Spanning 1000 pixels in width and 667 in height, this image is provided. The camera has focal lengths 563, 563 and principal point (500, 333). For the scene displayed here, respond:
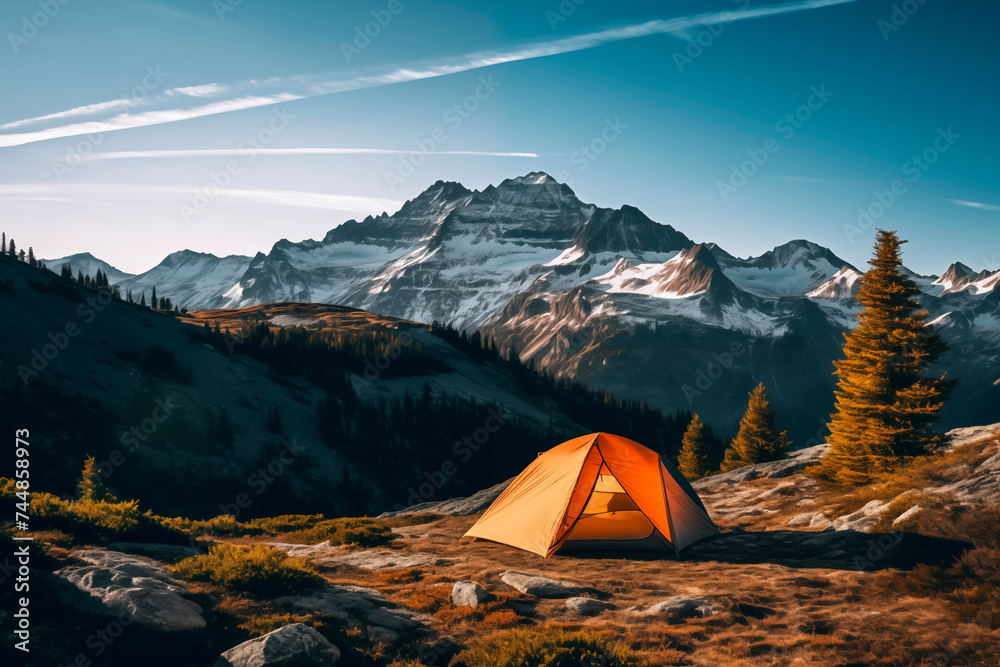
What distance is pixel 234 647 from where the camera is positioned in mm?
8844

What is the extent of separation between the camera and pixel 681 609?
1213 centimetres

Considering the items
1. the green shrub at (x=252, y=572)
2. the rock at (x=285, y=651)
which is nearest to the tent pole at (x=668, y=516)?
the green shrub at (x=252, y=572)

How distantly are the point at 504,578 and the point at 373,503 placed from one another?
8659cm

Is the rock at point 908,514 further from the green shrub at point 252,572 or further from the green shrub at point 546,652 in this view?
the green shrub at point 252,572

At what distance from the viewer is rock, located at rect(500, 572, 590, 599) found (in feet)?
45.0

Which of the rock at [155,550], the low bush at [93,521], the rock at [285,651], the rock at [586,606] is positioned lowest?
the rock at [586,606]

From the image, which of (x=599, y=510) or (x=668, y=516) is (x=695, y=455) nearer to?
(x=599, y=510)

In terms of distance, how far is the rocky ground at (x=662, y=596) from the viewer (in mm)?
9641

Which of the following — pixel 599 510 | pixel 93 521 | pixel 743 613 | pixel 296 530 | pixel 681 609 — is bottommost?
pixel 296 530

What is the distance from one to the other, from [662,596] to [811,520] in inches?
489

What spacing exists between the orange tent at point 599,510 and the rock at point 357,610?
26.2 ft

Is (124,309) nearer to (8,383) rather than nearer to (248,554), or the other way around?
(8,383)

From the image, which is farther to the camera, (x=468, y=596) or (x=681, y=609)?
(x=468, y=596)

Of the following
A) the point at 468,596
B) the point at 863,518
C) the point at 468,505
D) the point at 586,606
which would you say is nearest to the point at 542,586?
the point at 586,606
